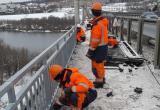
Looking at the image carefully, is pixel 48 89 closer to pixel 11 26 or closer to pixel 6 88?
pixel 6 88

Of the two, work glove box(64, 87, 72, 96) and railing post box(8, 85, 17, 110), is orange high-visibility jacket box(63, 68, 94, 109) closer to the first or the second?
work glove box(64, 87, 72, 96)

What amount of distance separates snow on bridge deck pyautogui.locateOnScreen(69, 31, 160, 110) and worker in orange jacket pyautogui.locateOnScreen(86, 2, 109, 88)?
19.5 inches

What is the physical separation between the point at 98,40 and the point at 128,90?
1302 millimetres

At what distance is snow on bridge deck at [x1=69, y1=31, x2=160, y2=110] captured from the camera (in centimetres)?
540

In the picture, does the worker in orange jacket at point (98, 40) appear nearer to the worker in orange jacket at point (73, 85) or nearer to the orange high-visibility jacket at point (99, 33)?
the orange high-visibility jacket at point (99, 33)

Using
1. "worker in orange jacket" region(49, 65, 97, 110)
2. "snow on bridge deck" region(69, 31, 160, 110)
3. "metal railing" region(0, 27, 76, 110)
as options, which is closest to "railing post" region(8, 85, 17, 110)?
"metal railing" region(0, 27, 76, 110)

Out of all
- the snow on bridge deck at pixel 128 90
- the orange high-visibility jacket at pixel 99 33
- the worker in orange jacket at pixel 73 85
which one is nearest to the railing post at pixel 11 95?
the worker in orange jacket at pixel 73 85

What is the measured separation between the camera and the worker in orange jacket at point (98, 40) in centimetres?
580

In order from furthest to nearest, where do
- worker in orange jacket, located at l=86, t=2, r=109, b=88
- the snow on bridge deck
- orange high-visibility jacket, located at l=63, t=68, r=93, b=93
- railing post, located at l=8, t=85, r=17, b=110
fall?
worker in orange jacket, located at l=86, t=2, r=109, b=88 < the snow on bridge deck < orange high-visibility jacket, located at l=63, t=68, r=93, b=93 < railing post, located at l=8, t=85, r=17, b=110

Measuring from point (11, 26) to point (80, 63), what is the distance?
376 feet

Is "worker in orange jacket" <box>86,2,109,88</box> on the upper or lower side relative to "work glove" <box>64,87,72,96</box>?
upper

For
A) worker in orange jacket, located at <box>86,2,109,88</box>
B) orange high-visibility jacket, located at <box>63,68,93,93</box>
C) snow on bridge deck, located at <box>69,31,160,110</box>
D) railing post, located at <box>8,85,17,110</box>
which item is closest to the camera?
railing post, located at <box>8,85,17,110</box>

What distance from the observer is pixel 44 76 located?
478cm

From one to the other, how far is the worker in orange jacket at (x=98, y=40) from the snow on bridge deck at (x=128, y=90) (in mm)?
494
